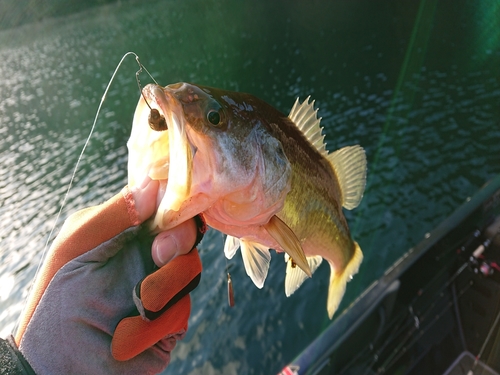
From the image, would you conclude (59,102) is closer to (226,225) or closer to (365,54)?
(365,54)

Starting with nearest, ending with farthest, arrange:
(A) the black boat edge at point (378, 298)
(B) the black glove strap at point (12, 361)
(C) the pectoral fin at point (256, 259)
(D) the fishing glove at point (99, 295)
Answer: (B) the black glove strap at point (12, 361) → (D) the fishing glove at point (99, 295) → (C) the pectoral fin at point (256, 259) → (A) the black boat edge at point (378, 298)

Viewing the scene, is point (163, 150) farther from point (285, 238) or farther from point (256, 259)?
point (256, 259)

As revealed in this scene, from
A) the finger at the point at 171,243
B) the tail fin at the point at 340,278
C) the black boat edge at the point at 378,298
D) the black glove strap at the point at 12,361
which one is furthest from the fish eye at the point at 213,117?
the black boat edge at the point at 378,298

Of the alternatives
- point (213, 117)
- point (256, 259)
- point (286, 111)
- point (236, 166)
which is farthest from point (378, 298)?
point (286, 111)


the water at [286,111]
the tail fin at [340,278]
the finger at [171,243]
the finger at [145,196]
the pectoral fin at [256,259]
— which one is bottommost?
the water at [286,111]

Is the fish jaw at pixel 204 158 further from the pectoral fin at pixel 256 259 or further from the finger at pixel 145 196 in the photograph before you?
the pectoral fin at pixel 256 259

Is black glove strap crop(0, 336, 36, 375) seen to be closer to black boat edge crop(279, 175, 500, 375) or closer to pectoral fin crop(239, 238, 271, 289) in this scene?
pectoral fin crop(239, 238, 271, 289)
